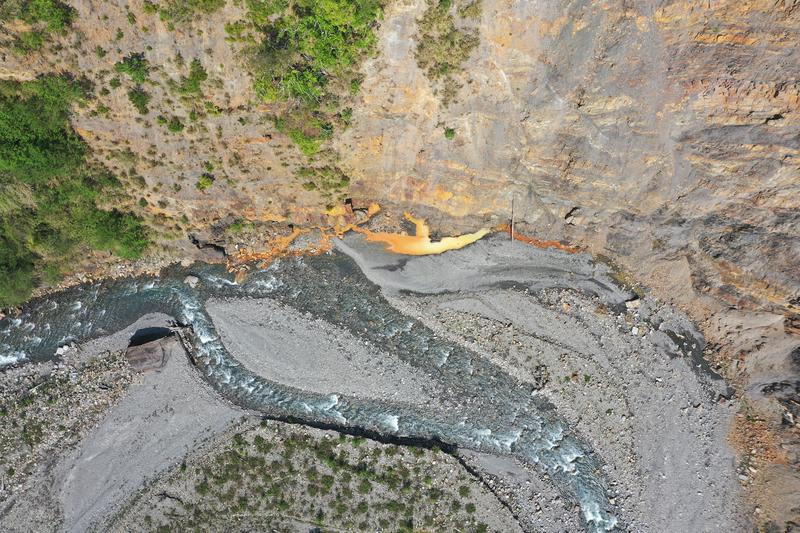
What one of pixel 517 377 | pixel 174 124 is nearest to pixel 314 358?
pixel 517 377

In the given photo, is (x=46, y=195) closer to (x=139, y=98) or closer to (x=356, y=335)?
(x=139, y=98)

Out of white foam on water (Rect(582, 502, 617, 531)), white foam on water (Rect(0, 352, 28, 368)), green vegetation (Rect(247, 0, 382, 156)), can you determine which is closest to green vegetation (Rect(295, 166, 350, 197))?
green vegetation (Rect(247, 0, 382, 156))

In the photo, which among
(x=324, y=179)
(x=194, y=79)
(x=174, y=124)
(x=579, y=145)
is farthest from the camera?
(x=324, y=179)

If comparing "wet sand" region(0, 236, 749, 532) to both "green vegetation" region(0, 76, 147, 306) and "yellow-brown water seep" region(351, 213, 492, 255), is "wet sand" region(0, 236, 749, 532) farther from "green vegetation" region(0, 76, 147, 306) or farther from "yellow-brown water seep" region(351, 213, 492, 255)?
"green vegetation" region(0, 76, 147, 306)

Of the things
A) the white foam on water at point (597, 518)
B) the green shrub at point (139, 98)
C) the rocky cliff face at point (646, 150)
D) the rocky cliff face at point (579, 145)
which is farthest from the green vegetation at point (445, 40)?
the white foam on water at point (597, 518)

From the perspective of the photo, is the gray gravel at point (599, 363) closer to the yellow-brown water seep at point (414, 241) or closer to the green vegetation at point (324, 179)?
the yellow-brown water seep at point (414, 241)

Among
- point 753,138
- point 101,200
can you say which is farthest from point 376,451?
point 753,138

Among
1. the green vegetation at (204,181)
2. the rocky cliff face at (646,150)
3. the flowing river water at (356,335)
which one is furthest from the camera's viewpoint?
the flowing river water at (356,335)
